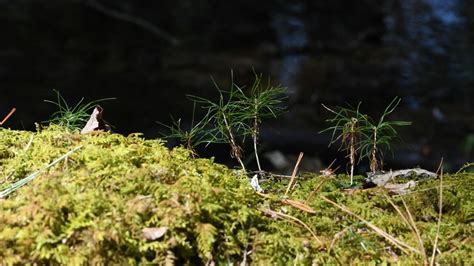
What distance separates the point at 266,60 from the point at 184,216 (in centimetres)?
874

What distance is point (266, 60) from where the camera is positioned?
10211 millimetres

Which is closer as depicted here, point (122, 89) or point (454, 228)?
point (454, 228)

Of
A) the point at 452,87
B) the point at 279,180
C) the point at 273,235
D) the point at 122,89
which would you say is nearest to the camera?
the point at 273,235

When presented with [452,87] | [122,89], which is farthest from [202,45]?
[452,87]

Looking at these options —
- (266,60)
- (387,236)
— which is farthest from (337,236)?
(266,60)

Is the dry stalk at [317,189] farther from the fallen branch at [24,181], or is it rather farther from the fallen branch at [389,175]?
the fallen branch at [24,181]

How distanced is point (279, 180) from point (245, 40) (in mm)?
8739

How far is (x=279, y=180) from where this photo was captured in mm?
2230

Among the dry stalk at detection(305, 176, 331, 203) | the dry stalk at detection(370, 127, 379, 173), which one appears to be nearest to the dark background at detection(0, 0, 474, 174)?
the dry stalk at detection(370, 127, 379, 173)

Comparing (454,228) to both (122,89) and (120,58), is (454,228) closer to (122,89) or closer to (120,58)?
(122,89)

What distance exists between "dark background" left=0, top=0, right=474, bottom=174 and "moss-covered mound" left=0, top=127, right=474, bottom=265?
4.63 m

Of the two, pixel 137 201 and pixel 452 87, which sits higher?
pixel 137 201

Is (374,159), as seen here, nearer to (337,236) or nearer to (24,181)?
(337,236)

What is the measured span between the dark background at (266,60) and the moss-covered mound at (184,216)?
4.63 meters
